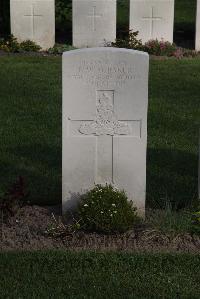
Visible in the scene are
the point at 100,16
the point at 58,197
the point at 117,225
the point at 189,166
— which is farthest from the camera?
the point at 100,16

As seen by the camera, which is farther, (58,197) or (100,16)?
(100,16)

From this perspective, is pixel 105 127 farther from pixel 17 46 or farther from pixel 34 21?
pixel 34 21

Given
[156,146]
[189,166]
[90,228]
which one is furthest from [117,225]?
[156,146]

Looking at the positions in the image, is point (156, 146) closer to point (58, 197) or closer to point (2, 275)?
point (58, 197)

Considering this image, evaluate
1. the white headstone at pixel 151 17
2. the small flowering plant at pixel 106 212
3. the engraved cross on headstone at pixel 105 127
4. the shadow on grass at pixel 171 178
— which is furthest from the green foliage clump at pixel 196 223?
the white headstone at pixel 151 17

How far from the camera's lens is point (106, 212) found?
22.6ft

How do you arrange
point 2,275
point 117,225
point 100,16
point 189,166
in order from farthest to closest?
point 100,16
point 189,166
point 117,225
point 2,275

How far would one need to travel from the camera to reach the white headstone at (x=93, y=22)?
54.6 ft

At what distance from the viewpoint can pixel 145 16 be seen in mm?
16859

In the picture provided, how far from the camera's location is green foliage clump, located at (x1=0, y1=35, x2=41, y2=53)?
652 inches

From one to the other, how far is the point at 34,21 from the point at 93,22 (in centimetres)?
117

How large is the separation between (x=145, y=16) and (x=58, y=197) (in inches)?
369

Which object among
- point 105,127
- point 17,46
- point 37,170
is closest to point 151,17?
point 17,46

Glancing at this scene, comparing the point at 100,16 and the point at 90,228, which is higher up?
the point at 100,16
